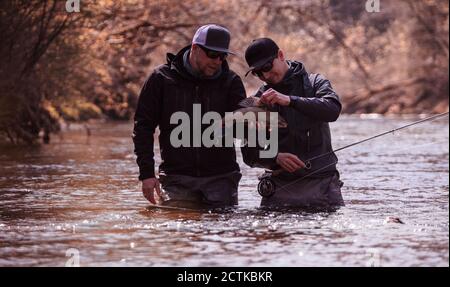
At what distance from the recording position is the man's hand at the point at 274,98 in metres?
6.96

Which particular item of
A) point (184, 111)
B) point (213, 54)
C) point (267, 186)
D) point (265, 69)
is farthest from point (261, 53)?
point (267, 186)

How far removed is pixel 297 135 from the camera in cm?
738

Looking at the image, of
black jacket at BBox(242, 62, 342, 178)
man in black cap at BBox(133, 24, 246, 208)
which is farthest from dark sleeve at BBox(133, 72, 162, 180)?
black jacket at BBox(242, 62, 342, 178)

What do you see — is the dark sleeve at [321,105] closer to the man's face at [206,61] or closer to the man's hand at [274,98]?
the man's hand at [274,98]

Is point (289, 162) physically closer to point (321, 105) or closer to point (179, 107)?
point (321, 105)

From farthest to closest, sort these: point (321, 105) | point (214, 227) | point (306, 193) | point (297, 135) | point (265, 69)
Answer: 1. point (306, 193)
2. point (297, 135)
3. point (265, 69)
4. point (321, 105)
5. point (214, 227)

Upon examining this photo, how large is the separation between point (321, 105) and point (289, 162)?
1.37 ft

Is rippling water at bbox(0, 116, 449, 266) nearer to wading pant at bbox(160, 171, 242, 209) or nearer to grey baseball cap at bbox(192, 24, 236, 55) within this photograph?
wading pant at bbox(160, 171, 242, 209)

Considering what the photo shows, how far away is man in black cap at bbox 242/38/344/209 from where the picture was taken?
23.6 ft

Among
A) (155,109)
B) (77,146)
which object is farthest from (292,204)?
(77,146)

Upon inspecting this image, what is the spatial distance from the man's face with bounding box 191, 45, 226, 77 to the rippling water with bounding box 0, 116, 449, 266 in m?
0.96
